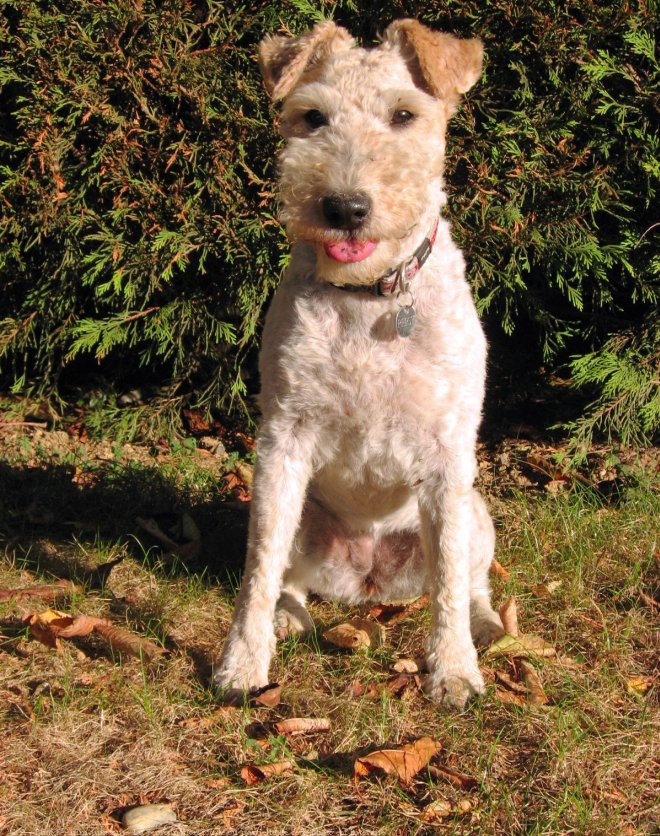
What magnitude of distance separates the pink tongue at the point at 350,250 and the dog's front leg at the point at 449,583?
76 cm

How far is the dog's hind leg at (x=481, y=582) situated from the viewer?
3.17m

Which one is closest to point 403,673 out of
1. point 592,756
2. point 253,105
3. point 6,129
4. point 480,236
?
point 592,756

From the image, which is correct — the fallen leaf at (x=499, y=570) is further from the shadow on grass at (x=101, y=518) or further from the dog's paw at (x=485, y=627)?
the shadow on grass at (x=101, y=518)

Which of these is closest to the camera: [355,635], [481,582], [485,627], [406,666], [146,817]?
[146,817]

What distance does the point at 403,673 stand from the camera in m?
2.92

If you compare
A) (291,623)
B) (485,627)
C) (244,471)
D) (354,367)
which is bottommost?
(244,471)

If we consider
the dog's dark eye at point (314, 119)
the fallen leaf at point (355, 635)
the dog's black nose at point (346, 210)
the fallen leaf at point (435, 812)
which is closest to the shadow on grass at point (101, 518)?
the fallen leaf at point (355, 635)

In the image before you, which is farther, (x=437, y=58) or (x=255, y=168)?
(x=255, y=168)

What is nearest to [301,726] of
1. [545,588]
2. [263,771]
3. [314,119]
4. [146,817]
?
[263,771]

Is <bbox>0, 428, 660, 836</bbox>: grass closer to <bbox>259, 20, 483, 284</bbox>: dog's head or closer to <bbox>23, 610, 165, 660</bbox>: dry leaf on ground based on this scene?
<bbox>23, 610, 165, 660</bbox>: dry leaf on ground

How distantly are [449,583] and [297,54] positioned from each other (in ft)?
5.74

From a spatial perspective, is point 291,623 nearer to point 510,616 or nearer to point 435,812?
point 510,616

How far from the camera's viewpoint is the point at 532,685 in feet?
9.24

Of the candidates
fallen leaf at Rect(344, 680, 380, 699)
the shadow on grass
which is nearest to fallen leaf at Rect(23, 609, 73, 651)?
the shadow on grass
